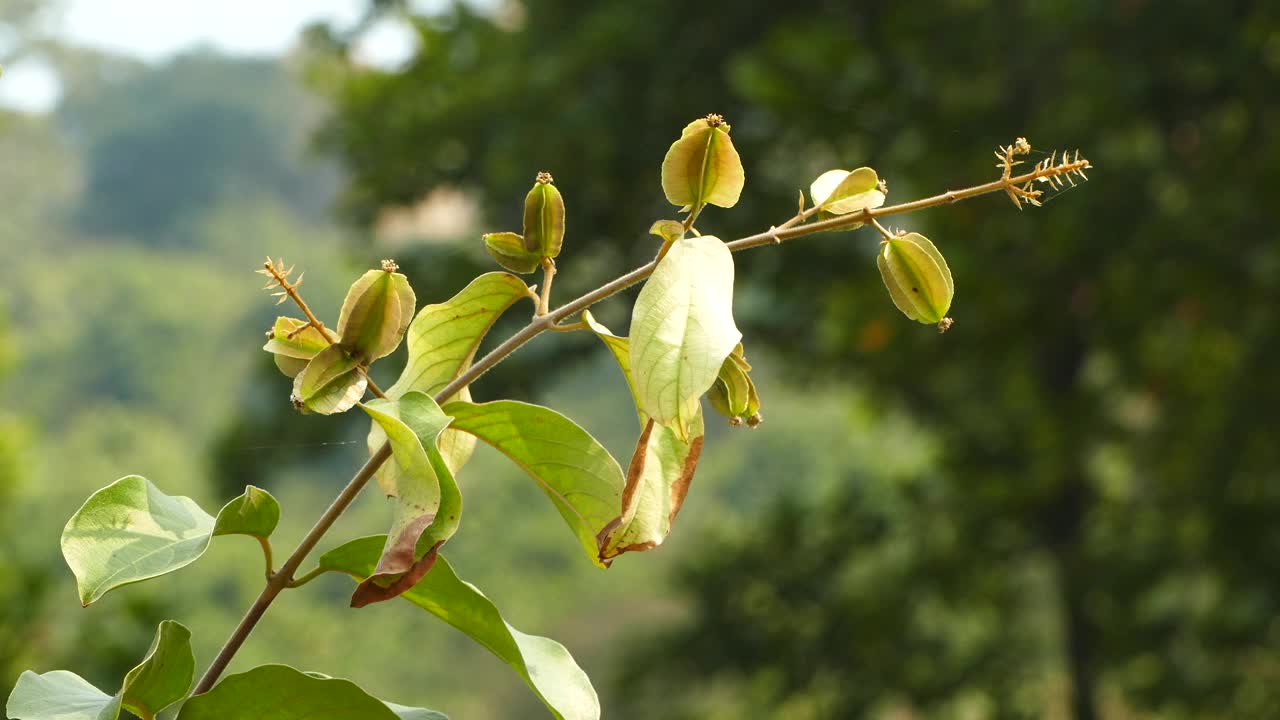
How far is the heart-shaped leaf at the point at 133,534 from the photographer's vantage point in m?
0.26

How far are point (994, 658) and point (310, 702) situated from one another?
2830 mm

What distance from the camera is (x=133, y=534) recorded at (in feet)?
0.89

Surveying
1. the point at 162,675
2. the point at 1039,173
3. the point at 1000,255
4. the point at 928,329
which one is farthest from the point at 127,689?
the point at 928,329

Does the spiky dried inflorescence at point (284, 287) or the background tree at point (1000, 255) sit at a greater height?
the background tree at point (1000, 255)

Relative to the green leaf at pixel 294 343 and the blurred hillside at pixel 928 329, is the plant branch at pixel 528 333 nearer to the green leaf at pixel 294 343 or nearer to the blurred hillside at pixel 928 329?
the green leaf at pixel 294 343

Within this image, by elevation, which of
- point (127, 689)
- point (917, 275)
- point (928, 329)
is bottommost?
point (127, 689)

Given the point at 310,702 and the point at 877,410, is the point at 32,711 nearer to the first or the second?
the point at 310,702

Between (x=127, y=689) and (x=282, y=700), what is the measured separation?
36mm

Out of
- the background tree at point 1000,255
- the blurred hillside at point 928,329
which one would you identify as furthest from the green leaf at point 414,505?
the background tree at point 1000,255

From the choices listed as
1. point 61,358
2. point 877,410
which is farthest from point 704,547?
point 61,358

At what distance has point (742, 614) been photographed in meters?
2.87

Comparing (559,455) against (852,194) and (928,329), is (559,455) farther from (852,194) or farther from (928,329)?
(928,329)

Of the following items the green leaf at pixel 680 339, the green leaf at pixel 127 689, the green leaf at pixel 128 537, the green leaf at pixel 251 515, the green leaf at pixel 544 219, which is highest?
the green leaf at pixel 544 219

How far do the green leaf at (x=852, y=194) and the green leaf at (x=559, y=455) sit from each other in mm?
78
